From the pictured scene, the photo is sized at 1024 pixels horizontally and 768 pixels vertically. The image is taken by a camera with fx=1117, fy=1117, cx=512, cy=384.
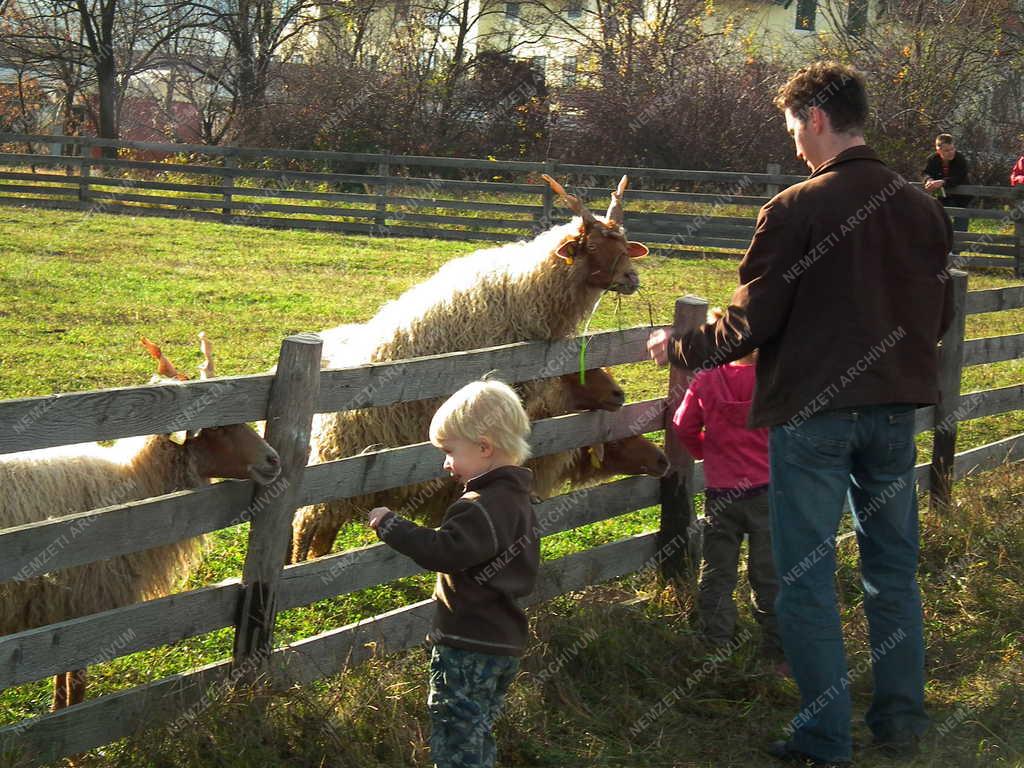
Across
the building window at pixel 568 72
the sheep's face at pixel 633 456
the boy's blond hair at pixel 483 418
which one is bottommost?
the sheep's face at pixel 633 456

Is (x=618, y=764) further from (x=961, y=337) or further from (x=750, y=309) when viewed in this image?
(x=961, y=337)

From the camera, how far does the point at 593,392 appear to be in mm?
5219

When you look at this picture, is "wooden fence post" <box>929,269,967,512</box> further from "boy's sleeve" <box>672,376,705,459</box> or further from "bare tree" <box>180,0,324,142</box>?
"bare tree" <box>180,0,324,142</box>

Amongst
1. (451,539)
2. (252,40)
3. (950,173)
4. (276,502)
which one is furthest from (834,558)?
(252,40)

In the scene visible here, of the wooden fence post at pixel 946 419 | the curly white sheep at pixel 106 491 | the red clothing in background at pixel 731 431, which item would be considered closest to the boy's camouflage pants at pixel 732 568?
the red clothing in background at pixel 731 431

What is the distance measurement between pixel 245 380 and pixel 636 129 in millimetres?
22180

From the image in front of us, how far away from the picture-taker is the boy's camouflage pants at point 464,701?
11.1 ft

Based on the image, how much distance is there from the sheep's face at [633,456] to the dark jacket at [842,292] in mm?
1519

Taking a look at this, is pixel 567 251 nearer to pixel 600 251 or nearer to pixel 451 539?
pixel 600 251

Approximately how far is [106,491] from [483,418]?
180 centimetres

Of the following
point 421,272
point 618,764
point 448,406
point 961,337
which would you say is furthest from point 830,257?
point 421,272

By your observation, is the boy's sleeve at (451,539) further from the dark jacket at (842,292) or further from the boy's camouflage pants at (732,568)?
the boy's camouflage pants at (732,568)

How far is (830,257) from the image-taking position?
372cm

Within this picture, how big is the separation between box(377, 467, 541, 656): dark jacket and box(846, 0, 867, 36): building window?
1062 inches
